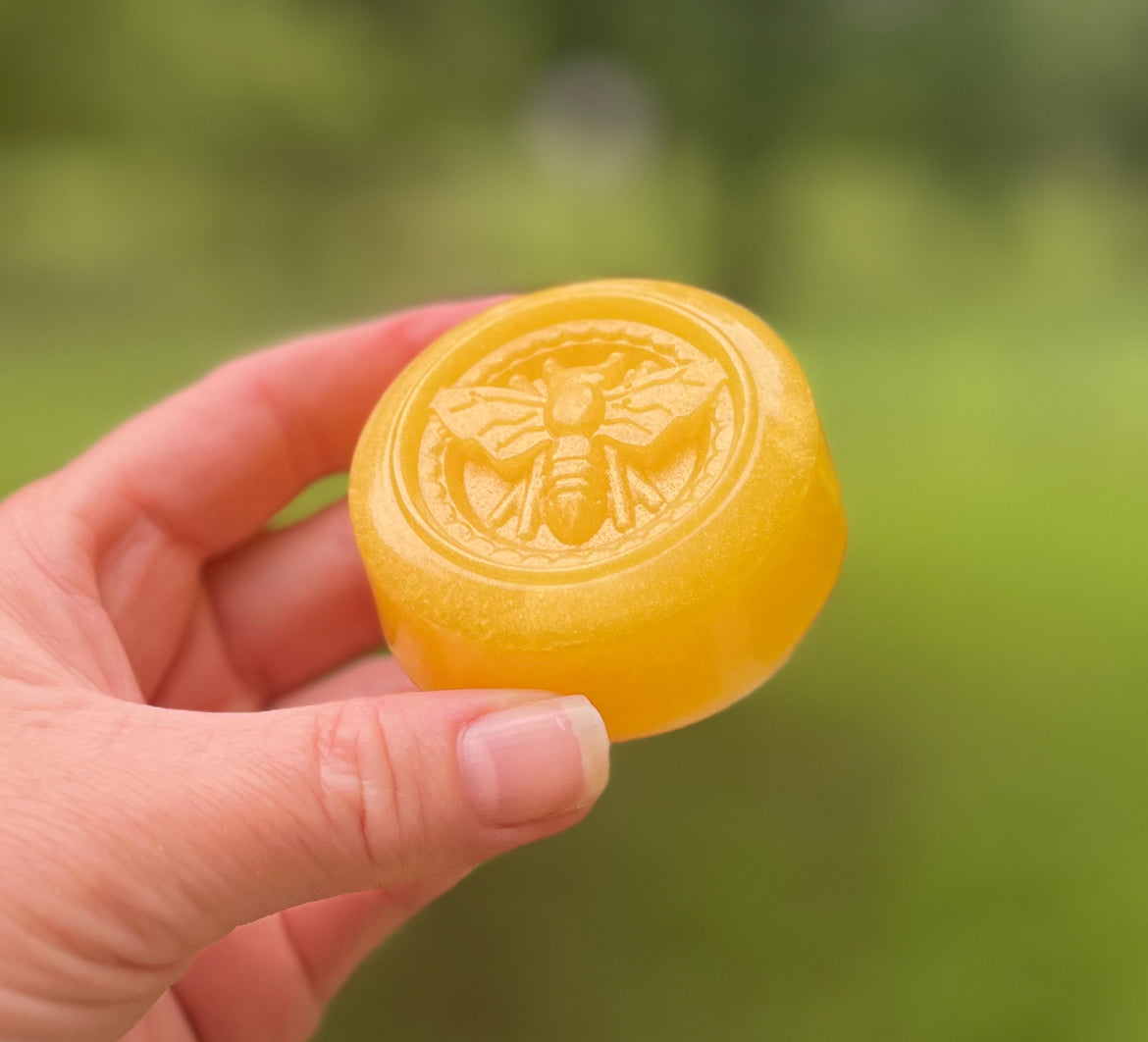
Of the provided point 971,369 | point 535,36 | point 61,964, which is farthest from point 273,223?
point 61,964

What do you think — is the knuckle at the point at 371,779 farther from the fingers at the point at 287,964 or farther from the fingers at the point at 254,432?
the fingers at the point at 254,432

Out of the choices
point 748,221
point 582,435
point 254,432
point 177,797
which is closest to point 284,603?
point 254,432

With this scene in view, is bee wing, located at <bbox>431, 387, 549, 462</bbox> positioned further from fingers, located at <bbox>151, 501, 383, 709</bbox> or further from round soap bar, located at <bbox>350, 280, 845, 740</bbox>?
fingers, located at <bbox>151, 501, 383, 709</bbox>

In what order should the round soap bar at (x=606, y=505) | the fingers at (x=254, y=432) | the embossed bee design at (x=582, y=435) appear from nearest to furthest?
the round soap bar at (x=606, y=505)
the embossed bee design at (x=582, y=435)
the fingers at (x=254, y=432)

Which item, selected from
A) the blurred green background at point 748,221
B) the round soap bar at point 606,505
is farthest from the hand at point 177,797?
the blurred green background at point 748,221

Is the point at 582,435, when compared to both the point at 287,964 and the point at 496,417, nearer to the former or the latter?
the point at 496,417

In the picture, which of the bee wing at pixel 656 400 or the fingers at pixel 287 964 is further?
the fingers at pixel 287 964

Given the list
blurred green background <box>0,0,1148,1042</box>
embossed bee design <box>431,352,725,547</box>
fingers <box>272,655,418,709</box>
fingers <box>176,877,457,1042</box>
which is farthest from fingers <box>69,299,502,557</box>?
blurred green background <box>0,0,1148,1042</box>
